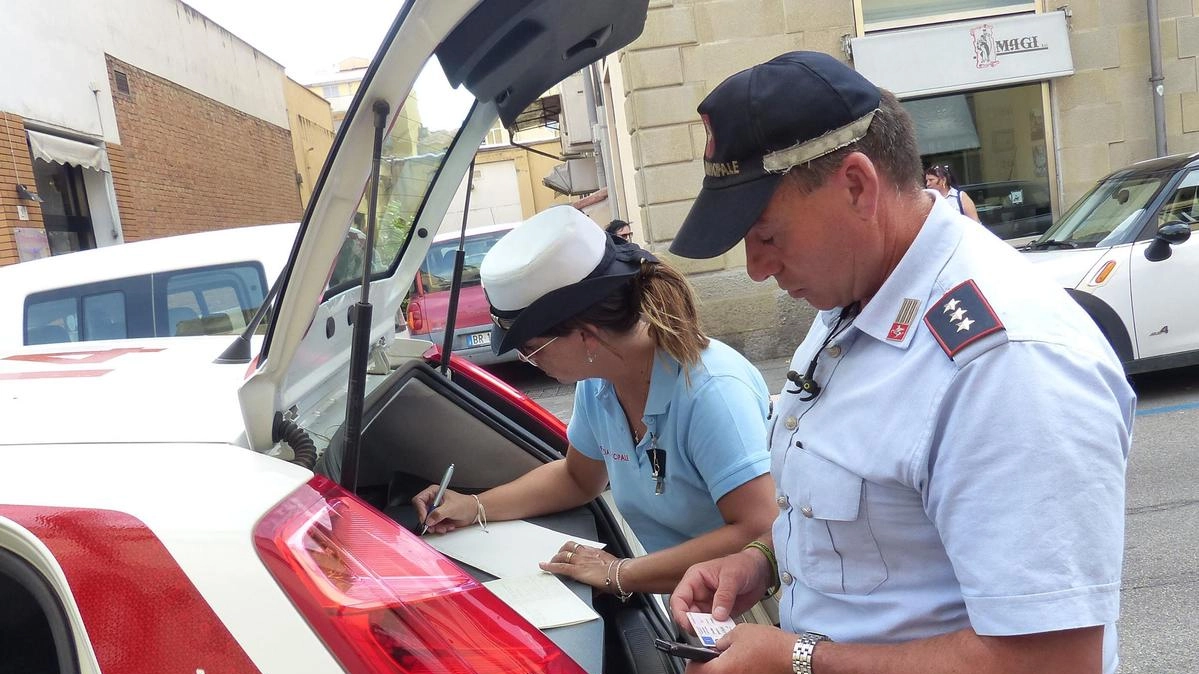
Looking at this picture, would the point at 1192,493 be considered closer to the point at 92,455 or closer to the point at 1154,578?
the point at 1154,578

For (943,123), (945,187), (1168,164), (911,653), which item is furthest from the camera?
(943,123)

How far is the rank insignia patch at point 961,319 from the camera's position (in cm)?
110

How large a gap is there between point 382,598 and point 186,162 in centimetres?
1640

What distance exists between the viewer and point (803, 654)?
126 centimetres

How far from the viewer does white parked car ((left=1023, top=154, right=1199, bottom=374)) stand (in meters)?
5.82

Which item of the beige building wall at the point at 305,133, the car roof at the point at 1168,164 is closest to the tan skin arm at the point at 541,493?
the car roof at the point at 1168,164

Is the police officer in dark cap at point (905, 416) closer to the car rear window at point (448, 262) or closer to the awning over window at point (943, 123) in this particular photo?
the car rear window at point (448, 262)

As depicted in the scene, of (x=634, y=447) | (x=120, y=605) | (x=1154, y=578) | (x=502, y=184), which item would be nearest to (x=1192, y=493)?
(x=1154, y=578)

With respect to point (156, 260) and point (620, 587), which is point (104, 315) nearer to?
point (156, 260)

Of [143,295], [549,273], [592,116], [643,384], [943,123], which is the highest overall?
[592,116]

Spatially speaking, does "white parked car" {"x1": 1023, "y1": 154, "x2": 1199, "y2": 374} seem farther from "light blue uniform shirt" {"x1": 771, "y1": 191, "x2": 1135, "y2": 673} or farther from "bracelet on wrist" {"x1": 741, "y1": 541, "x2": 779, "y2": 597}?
"light blue uniform shirt" {"x1": 771, "y1": 191, "x2": 1135, "y2": 673}

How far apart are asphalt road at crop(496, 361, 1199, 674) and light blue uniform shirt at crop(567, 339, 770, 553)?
6.56ft

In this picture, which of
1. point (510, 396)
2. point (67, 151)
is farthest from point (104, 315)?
point (67, 151)

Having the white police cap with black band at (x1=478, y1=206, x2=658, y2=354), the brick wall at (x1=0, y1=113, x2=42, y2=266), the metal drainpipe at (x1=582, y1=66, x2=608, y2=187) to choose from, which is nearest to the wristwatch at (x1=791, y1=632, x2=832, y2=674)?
the white police cap with black band at (x1=478, y1=206, x2=658, y2=354)
